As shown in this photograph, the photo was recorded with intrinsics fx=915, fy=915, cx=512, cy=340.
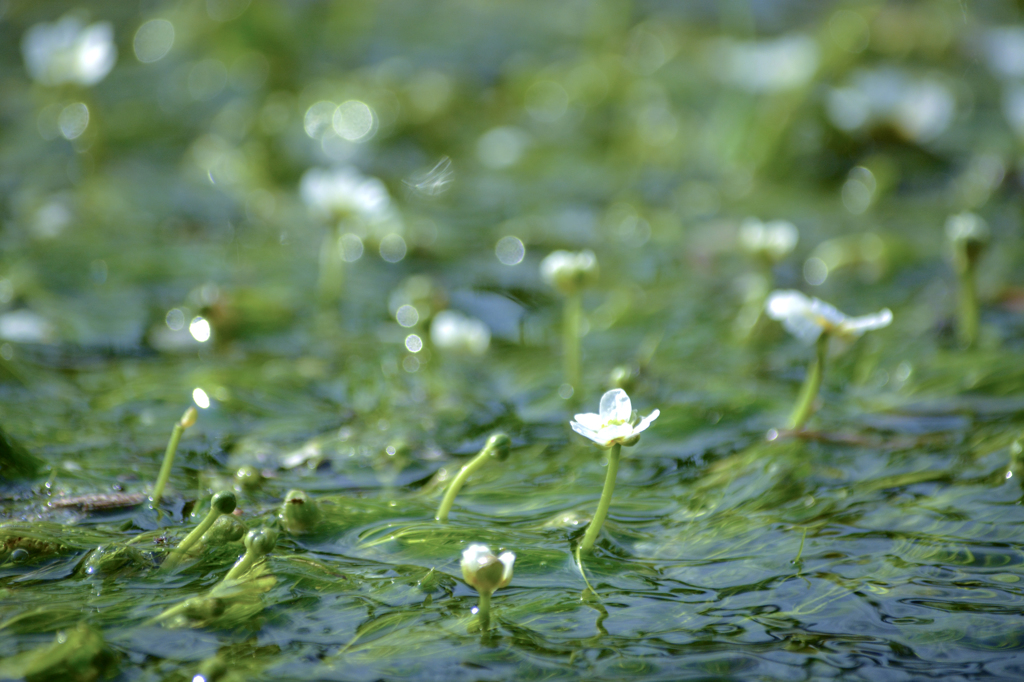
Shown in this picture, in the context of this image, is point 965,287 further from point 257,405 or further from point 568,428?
point 257,405

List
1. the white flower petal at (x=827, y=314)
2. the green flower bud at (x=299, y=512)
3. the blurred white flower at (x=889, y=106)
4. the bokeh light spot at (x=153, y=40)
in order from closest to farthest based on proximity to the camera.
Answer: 1. the green flower bud at (x=299, y=512)
2. the white flower petal at (x=827, y=314)
3. the blurred white flower at (x=889, y=106)
4. the bokeh light spot at (x=153, y=40)

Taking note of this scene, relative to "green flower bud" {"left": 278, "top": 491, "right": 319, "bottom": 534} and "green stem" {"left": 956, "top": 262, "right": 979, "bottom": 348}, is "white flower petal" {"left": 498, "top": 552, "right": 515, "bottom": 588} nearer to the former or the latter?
"green flower bud" {"left": 278, "top": 491, "right": 319, "bottom": 534}

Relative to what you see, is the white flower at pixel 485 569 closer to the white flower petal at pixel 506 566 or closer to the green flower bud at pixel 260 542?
the white flower petal at pixel 506 566

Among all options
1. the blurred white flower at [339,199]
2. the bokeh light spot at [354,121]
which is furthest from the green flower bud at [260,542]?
the bokeh light spot at [354,121]

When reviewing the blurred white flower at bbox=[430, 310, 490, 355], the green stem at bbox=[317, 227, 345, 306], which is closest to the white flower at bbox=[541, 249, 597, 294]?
the blurred white flower at bbox=[430, 310, 490, 355]

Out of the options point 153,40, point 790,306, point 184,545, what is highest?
point 153,40

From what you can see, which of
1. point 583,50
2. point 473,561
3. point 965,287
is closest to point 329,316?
point 473,561

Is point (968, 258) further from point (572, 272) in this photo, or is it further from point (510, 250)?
point (510, 250)

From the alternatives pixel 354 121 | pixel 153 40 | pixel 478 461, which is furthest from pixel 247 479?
pixel 153 40
